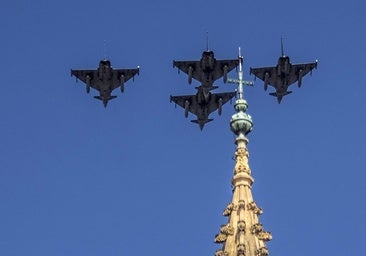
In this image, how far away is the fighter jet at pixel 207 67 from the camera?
99.3 m

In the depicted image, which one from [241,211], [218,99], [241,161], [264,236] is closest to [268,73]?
[218,99]

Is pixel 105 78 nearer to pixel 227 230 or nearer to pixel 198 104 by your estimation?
pixel 198 104

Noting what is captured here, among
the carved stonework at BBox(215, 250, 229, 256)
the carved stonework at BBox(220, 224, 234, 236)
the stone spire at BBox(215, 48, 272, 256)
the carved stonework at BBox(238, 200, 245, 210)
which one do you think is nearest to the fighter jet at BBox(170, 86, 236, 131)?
the carved stonework at BBox(215, 250, 229, 256)

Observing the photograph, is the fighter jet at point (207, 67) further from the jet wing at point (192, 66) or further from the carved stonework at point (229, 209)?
the carved stonework at point (229, 209)

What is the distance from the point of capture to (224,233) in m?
111

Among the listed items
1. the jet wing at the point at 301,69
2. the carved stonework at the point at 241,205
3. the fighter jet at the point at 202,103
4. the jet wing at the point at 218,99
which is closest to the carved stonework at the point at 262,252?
the carved stonework at the point at 241,205

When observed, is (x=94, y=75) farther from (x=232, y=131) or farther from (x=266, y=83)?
(x=232, y=131)

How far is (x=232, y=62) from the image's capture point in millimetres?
99812

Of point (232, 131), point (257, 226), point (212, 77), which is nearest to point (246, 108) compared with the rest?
point (232, 131)

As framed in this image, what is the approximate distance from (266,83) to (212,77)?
4604mm

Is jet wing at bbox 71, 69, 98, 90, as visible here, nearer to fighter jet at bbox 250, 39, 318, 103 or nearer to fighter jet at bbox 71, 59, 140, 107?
fighter jet at bbox 71, 59, 140, 107

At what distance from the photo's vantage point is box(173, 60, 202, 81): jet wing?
9994cm

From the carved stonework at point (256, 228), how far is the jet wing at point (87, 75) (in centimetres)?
1869

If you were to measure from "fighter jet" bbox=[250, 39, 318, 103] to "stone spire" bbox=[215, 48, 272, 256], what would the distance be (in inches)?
465
